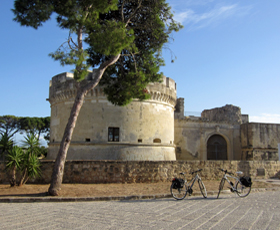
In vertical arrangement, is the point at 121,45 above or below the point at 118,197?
above

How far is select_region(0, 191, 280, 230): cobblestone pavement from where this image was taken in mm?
4758

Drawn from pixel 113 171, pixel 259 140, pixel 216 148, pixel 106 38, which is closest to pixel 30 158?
pixel 113 171

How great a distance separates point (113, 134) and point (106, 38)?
7.84m

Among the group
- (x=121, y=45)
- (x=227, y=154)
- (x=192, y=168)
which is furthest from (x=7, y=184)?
(x=227, y=154)

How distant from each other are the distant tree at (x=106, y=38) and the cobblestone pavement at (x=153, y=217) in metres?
2.94

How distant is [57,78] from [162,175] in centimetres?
1002

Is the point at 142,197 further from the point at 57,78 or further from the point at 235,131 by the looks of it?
the point at 235,131

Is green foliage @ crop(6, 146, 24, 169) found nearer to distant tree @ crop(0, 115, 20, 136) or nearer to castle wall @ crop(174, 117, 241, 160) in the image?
castle wall @ crop(174, 117, 241, 160)

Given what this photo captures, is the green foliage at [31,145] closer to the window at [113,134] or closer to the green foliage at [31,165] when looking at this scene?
the green foliage at [31,165]

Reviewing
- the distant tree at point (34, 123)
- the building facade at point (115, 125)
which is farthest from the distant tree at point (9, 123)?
the building facade at point (115, 125)

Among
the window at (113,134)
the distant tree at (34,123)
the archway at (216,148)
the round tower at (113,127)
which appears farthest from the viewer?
the distant tree at (34,123)

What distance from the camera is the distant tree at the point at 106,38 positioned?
9.20 metres

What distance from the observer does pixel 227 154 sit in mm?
24156

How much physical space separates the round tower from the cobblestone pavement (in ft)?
29.3
